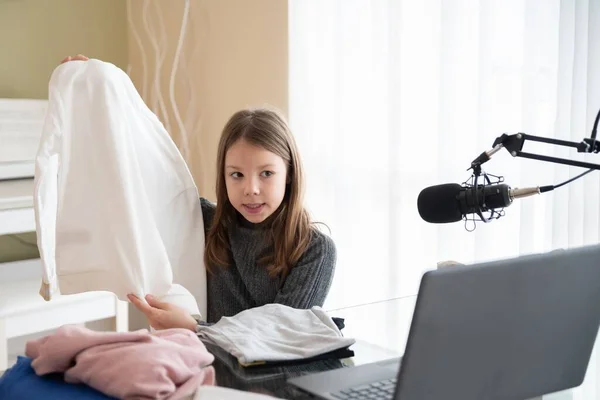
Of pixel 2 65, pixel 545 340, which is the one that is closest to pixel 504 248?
pixel 545 340

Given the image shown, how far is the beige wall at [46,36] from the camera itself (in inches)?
123

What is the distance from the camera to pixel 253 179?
175 centimetres

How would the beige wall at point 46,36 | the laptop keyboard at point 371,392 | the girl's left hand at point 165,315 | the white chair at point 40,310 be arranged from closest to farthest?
the laptop keyboard at point 371,392 → the girl's left hand at point 165,315 → the white chair at point 40,310 → the beige wall at point 46,36

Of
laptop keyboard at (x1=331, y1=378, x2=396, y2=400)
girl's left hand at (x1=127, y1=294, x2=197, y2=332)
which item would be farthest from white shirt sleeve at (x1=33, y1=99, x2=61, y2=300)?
A: laptop keyboard at (x1=331, y1=378, x2=396, y2=400)

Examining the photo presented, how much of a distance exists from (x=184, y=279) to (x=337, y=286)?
2.99 feet

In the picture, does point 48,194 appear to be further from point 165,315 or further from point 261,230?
point 261,230

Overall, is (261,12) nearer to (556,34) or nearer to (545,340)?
(556,34)

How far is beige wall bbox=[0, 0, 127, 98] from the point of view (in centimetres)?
313

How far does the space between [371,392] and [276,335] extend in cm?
27

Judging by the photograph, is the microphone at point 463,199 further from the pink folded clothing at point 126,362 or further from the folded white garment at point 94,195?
the folded white garment at point 94,195

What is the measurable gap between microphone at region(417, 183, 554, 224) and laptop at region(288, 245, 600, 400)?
0.47ft

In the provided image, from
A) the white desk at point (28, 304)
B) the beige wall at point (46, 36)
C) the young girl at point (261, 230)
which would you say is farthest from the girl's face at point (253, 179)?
the beige wall at point (46, 36)

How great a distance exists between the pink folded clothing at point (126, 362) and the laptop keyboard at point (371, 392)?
0.19 meters

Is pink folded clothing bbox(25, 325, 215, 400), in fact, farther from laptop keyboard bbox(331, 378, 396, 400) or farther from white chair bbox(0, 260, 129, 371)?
white chair bbox(0, 260, 129, 371)
